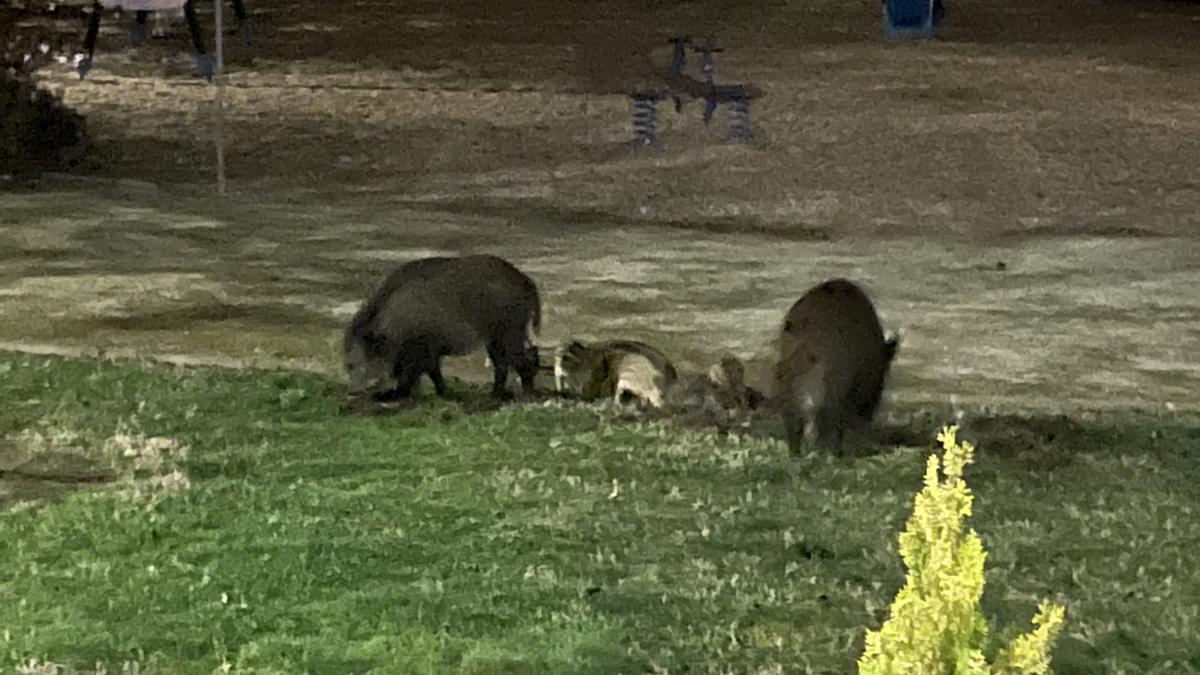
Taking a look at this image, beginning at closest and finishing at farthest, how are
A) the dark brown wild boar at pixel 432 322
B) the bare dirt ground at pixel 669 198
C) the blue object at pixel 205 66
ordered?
the dark brown wild boar at pixel 432 322 < the bare dirt ground at pixel 669 198 < the blue object at pixel 205 66

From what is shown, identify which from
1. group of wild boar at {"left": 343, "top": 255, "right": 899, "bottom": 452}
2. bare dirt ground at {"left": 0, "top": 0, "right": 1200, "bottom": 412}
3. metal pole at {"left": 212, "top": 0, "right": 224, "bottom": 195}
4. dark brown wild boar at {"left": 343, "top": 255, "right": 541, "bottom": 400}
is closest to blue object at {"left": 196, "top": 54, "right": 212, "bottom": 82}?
bare dirt ground at {"left": 0, "top": 0, "right": 1200, "bottom": 412}

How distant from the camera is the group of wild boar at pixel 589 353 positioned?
6.12 metres

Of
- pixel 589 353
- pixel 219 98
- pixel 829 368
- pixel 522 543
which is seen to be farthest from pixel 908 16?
pixel 522 543

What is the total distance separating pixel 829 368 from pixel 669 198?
674 centimetres

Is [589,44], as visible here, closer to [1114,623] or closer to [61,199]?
[61,199]

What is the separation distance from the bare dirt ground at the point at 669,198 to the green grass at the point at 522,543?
1369 mm

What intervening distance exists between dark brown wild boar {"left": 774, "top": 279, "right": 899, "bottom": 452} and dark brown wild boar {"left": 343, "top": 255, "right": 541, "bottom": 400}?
111cm

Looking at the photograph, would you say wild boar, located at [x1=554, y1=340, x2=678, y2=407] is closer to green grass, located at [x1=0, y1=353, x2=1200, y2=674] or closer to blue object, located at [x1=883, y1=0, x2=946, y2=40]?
green grass, located at [x1=0, y1=353, x2=1200, y2=674]

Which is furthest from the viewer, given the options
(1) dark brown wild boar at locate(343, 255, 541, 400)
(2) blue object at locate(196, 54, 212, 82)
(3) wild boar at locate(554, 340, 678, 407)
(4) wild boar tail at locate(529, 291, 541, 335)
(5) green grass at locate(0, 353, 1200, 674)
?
(2) blue object at locate(196, 54, 212, 82)

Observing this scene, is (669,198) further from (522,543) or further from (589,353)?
(522,543)

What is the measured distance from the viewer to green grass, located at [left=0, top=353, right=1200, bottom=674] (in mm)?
4270

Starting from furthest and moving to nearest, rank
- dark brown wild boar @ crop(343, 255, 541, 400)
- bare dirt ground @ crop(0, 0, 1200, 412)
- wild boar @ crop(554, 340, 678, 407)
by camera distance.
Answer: bare dirt ground @ crop(0, 0, 1200, 412)
wild boar @ crop(554, 340, 678, 407)
dark brown wild boar @ crop(343, 255, 541, 400)

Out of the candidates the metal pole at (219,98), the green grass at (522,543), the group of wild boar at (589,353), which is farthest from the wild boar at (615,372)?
the metal pole at (219,98)

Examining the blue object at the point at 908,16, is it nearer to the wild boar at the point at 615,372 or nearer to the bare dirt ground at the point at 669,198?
the bare dirt ground at the point at 669,198
